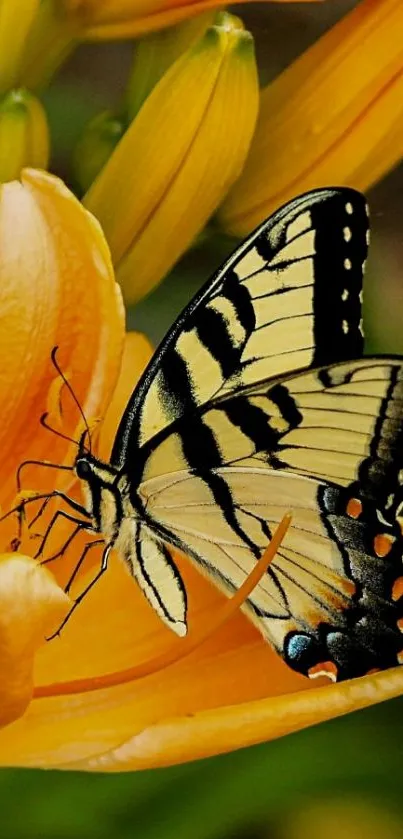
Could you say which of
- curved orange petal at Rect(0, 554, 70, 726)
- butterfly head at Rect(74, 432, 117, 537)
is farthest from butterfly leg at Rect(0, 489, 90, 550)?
curved orange petal at Rect(0, 554, 70, 726)

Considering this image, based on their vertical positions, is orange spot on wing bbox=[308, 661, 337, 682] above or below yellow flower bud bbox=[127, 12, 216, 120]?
below

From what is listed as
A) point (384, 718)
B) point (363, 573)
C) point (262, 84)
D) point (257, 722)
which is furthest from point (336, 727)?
point (262, 84)

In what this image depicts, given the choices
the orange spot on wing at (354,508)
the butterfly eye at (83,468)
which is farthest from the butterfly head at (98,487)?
the orange spot on wing at (354,508)

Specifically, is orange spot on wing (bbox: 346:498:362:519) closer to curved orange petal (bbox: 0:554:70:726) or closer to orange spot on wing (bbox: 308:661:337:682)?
orange spot on wing (bbox: 308:661:337:682)

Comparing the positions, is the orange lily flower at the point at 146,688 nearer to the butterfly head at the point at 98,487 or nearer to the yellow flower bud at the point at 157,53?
the butterfly head at the point at 98,487

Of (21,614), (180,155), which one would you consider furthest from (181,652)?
(180,155)
